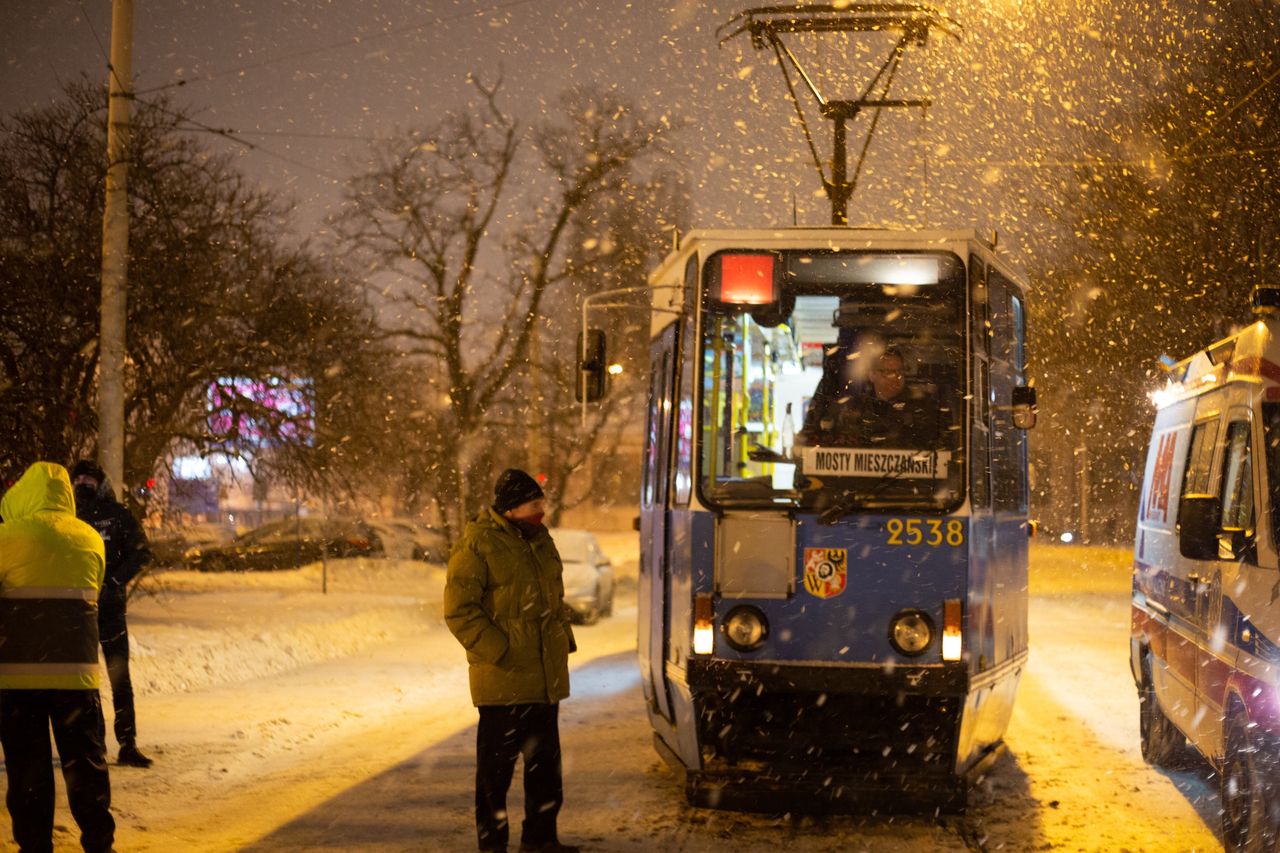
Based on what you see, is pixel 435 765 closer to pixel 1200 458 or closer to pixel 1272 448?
pixel 1200 458

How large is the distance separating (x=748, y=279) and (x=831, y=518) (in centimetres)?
137

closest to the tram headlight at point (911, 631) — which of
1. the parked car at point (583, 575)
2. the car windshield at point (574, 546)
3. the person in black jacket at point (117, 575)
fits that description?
the person in black jacket at point (117, 575)

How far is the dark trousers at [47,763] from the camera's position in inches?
263

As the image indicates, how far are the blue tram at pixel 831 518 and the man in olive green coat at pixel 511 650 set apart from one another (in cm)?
97

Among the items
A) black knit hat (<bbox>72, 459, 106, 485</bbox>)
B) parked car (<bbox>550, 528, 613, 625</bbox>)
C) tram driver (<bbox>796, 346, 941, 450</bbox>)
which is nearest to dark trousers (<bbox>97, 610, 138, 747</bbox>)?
black knit hat (<bbox>72, 459, 106, 485</bbox>)

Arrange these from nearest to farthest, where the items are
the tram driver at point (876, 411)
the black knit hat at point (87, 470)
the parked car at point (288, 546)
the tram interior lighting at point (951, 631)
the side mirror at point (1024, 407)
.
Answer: the tram interior lighting at point (951, 631), the tram driver at point (876, 411), the side mirror at point (1024, 407), the black knit hat at point (87, 470), the parked car at point (288, 546)

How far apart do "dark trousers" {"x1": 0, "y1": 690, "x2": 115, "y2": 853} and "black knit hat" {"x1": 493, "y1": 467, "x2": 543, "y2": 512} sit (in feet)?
6.53

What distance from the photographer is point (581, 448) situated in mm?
35469

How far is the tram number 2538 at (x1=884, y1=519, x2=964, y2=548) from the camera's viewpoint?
26.3ft

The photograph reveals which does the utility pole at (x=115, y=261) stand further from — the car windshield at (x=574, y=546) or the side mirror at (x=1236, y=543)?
the car windshield at (x=574, y=546)

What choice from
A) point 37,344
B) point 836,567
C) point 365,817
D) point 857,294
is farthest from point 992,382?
point 37,344

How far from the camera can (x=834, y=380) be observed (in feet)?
27.6

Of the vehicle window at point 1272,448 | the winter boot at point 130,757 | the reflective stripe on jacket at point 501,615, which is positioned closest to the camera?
the vehicle window at point 1272,448

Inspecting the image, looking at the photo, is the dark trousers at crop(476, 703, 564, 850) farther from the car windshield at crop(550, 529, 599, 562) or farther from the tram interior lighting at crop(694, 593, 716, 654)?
the car windshield at crop(550, 529, 599, 562)
